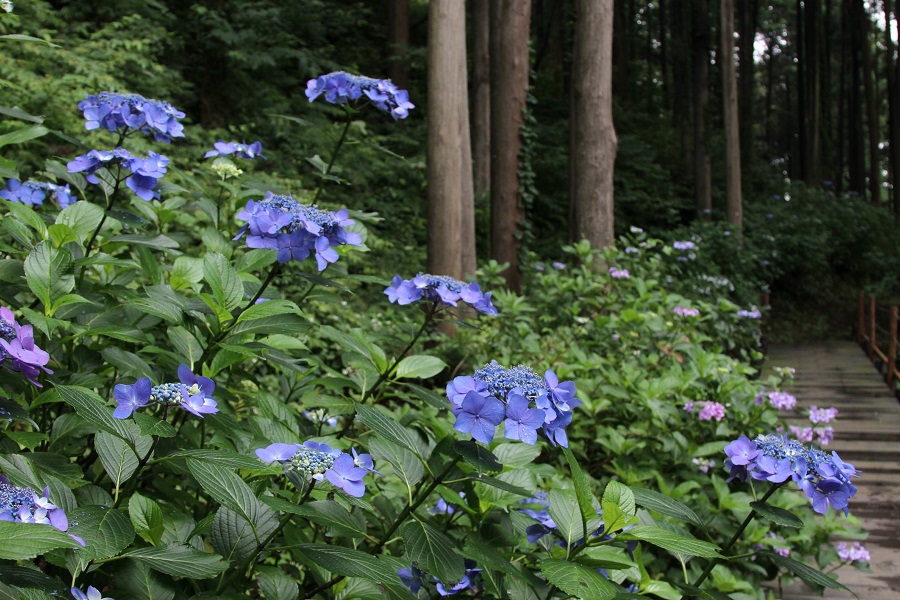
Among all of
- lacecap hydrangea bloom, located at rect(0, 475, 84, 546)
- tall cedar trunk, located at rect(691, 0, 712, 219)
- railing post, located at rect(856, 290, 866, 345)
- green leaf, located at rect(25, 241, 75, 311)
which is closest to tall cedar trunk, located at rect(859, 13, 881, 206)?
tall cedar trunk, located at rect(691, 0, 712, 219)

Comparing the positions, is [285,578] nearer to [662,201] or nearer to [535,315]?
[535,315]

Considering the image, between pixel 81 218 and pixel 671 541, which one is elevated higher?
pixel 81 218

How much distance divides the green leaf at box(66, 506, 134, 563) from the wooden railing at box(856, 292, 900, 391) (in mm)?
10109

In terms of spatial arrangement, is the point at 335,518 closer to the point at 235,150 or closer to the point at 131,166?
the point at 131,166

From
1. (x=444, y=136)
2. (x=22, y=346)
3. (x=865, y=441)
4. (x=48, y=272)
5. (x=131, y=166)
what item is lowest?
(x=865, y=441)

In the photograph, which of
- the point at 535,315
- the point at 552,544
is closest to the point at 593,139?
the point at 535,315

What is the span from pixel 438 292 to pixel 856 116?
31.7 metres

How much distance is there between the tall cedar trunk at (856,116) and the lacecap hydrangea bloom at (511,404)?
92.9 feet

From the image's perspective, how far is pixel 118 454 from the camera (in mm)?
1417

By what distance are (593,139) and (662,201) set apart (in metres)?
9.04

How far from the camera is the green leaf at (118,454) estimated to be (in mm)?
1389

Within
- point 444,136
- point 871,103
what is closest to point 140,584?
point 444,136

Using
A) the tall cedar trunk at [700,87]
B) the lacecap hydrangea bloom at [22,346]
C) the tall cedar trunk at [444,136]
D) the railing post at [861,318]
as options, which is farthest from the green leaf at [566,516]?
the tall cedar trunk at [700,87]

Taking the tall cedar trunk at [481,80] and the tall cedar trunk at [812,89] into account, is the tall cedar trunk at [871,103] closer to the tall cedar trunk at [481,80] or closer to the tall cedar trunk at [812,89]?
the tall cedar trunk at [812,89]
